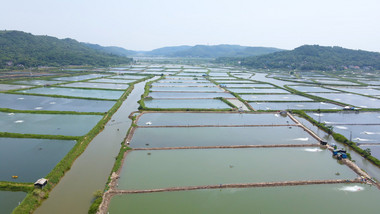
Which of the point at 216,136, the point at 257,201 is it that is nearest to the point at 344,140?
the point at 216,136

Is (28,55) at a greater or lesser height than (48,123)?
greater

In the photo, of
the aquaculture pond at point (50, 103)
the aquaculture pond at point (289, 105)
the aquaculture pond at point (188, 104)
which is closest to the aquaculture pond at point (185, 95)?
the aquaculture pond at point (188, 104)

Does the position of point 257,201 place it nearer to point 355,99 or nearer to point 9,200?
point 9,200

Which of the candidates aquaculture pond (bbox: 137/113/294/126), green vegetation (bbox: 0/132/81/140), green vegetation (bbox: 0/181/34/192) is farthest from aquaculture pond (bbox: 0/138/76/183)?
aquaculture pond (bbox: 137/113/294/126)

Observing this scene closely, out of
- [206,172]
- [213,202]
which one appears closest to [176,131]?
[206,172]

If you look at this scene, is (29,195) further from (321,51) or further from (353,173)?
(321,51)

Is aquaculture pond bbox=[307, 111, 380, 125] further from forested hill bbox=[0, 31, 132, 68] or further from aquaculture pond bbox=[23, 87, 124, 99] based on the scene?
forested hill bbox=[0, 31, 132, 68]

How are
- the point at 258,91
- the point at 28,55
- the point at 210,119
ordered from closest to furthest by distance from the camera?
the point at 210,119 → the point at 258,91 → the point at 28,55
